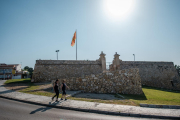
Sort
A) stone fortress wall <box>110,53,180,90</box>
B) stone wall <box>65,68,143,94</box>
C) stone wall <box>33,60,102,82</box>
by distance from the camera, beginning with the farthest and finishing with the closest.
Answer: stone fortress wall <box>110,53,180,90</box>
stone wall <box>33,60,102,82</box>
stone wall <box>65,68,143,94</box>

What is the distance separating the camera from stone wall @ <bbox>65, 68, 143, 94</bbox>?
12562 millimetres

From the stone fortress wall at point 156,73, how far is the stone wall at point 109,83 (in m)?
10.4

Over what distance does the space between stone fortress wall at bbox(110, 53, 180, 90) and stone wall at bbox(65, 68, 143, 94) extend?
34.1 feet

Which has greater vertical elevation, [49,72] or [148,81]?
[49,72]

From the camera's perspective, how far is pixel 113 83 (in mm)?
12648

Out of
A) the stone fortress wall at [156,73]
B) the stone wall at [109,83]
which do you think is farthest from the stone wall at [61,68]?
the stone wall at [109,83]

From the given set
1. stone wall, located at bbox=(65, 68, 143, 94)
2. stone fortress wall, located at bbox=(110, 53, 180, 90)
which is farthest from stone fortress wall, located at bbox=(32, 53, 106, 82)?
stone wall, located at bbox=(65, 68, 143, 94)

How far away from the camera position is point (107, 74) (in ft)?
42.1

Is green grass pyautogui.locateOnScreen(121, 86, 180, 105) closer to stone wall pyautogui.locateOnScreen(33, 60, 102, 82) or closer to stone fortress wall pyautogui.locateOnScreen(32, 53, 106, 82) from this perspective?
stone fortress wall pyautogui.locateOnScreen(32, 53, 106, 82)

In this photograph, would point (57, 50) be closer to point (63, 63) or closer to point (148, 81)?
point (63, 63)

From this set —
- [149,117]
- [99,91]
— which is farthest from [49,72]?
[149,117]

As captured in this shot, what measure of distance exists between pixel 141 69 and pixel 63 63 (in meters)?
17.2

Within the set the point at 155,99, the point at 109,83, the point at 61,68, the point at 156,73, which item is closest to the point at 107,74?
Result: the point at 109,83

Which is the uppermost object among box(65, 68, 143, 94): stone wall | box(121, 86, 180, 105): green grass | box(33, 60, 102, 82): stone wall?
box(33, 60, 102, 82): stone wall
